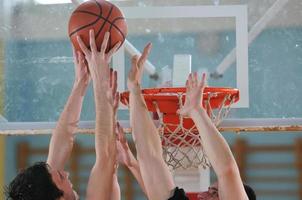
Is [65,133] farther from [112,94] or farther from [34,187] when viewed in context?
[34,187]

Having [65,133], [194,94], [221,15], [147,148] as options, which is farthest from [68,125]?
[221,15]

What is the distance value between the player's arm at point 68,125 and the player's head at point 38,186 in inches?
13.4

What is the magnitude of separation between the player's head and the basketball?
55 centimetres

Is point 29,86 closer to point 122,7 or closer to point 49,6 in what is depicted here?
point 49,6

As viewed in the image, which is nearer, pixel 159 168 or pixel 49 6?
pixel 159 168

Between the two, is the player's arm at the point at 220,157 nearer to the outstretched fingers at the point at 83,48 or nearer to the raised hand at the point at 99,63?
the raised hand at the point at 99,63

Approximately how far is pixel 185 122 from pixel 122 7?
67 centimetres

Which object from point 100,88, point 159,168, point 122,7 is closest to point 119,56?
point 122,7

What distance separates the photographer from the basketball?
A: 2.23 metres

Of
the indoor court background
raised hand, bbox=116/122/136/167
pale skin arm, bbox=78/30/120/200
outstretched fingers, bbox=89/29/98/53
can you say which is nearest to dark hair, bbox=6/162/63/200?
pale skin arm, bbox=78/30/120/200

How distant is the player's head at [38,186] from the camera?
6.09 feet

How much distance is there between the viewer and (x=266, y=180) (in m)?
4.91

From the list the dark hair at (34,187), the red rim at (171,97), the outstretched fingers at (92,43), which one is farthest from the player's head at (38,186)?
the red rim at (171,97)

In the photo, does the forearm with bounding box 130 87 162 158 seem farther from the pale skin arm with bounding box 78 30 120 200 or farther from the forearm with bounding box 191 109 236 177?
the forearm with bounding box 191 109 236 177
